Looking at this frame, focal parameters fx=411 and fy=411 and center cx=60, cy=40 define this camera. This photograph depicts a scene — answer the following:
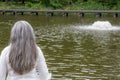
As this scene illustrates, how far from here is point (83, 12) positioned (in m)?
50.0

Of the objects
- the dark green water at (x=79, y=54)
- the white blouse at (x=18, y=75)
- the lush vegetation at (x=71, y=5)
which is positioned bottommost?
the lush vegetation at (x=71, y=5)

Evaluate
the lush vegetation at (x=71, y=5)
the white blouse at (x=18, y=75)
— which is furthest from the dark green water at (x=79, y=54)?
the lush vegetation at (x=71, y=5)

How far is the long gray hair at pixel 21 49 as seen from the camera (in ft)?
14.6

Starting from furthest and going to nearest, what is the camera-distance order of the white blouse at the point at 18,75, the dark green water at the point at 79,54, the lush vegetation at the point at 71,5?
1. the lush vegetation at the point at 71,5
2. the dark green water at the point at 79,54
3. the white blouse at the point at 18,75

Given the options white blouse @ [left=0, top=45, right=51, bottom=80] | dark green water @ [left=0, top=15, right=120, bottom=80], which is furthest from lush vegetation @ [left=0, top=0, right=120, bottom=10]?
white blouse @ [left=0, top=45, right=51, bottom=80]

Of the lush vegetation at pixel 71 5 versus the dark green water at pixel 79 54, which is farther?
the lush vegetation at pixel 71 5

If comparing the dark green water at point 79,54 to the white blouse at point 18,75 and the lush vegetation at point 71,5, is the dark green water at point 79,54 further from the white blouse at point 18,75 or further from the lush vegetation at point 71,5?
the lush vegetation at point 71,5

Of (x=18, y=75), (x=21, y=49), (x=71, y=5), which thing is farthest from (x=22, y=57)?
(x=71, y=5)

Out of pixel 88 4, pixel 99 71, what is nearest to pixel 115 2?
pixel 88 4

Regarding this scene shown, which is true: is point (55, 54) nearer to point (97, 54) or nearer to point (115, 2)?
point (97, 54)

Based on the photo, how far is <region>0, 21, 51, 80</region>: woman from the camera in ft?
A: 14.6

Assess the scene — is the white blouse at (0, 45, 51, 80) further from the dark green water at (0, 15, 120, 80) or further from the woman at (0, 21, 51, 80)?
the dark green water at (0, 15, 120, 80)

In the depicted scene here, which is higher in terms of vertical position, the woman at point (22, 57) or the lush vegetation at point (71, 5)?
the woman at point (22, 57)

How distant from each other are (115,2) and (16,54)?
54.4m
